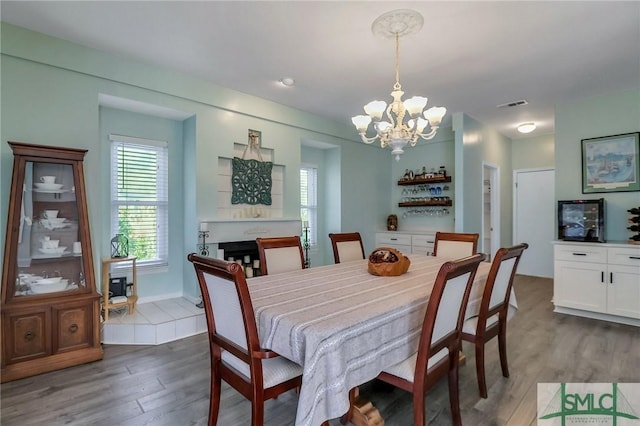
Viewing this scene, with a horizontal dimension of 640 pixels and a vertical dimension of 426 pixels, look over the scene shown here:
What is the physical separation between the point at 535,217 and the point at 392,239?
2.76m

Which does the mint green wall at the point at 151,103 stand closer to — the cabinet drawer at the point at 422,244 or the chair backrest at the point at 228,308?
the cabinet drawer at the point at 422,244

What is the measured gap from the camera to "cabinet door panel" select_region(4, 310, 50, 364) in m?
2.36

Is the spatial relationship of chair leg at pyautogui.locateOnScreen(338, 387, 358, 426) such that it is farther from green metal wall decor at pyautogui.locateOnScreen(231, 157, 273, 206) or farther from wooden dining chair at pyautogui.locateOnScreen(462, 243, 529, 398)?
green metal wall decor at pyautogui.locateOnScreen(231, 157, 273, 206)

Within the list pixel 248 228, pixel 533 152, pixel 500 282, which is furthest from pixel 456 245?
pixel 533 152

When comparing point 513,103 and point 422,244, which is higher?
point 513,103

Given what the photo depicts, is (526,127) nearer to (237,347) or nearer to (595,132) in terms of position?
(595,132)

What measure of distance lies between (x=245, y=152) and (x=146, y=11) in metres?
2.01

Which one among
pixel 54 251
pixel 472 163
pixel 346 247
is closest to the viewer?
pixel 54 251

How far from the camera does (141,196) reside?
3.72 metres

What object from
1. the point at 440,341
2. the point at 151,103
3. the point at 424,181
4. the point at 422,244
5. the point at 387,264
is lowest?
the point at 440,341

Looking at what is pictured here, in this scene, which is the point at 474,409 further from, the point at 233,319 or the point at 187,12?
the point at 187,12

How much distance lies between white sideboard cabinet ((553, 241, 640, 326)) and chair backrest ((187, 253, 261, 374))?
405cm

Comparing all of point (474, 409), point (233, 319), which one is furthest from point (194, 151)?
point (474, 409)

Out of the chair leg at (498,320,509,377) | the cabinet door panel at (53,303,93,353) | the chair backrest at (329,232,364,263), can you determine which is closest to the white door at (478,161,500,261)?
the chair backrest at (329,232,364,263)
